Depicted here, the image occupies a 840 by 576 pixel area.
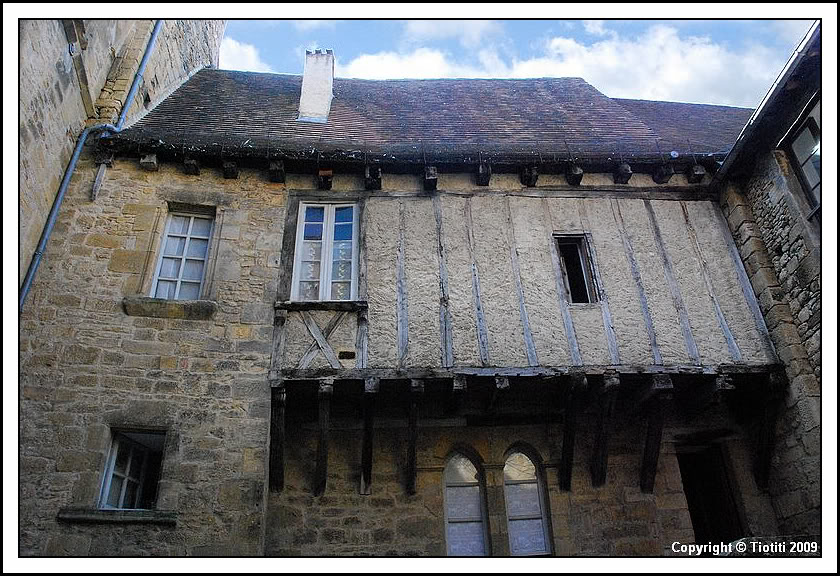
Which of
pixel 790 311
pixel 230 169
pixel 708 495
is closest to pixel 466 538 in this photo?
pixel 708 495

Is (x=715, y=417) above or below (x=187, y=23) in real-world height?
below

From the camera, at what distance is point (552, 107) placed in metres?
9.74

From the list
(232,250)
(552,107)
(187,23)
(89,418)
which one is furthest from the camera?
(187,23)

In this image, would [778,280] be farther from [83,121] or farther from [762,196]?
[83,121]

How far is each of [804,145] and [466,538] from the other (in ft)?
16.2

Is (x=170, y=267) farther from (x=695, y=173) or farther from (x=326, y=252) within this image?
(x=695, y=173)

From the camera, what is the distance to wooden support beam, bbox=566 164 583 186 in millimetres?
7227

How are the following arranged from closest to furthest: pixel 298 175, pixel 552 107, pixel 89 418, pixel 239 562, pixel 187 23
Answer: pixel 239 562, pixel 89 418, pixel 298 175, pixel 552 107, pixel 187 23

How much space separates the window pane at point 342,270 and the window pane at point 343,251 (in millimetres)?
66

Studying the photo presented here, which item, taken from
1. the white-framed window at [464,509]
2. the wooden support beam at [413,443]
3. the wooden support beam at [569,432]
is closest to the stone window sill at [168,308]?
the wooden support beam at [413,443]

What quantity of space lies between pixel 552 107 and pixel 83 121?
20.8 ft

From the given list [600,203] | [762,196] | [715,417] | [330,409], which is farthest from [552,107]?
[330,409]

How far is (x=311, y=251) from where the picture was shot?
680cm

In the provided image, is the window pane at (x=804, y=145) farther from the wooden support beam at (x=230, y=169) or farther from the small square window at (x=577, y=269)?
the wooden support beam at (x=230, y=169)
